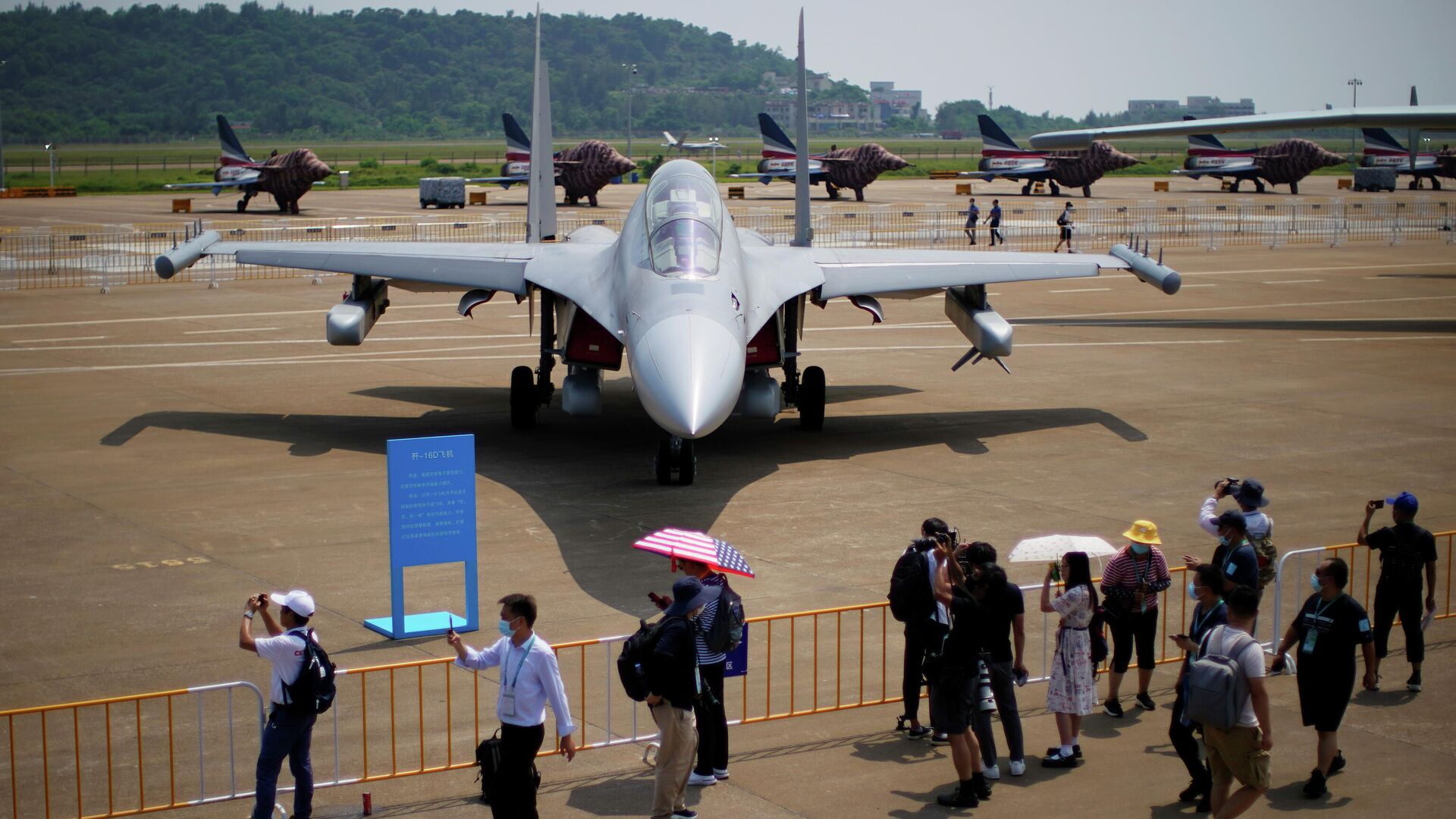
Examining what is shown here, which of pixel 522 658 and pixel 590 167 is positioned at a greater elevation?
pixel 590 167

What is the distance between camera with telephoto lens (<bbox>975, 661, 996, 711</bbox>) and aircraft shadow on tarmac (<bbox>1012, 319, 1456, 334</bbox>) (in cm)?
2440

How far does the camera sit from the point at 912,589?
32.8 feet

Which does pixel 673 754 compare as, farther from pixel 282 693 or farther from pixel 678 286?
pixel 678 286

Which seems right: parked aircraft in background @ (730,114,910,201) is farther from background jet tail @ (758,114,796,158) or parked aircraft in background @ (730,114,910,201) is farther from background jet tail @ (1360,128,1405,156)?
background jet tail @ (1360,128,1405,156)

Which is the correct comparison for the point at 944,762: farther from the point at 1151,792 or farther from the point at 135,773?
the point at 135,773

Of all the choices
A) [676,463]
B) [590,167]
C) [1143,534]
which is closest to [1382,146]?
[590,167]

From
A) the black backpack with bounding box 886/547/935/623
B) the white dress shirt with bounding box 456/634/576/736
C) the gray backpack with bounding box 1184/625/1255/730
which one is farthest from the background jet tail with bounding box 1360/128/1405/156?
the white dress shirt with bounding box 456/634/576/736

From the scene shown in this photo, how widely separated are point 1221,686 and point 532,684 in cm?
398

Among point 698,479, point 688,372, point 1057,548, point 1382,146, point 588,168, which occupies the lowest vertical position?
point 698,479

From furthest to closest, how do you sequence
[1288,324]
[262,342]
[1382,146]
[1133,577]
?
[1382,146] < [1288,324] < [262,342] < [1133,577]

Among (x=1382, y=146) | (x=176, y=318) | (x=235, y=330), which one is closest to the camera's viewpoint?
(x=235, y=330)

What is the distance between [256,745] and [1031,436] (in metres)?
13.8

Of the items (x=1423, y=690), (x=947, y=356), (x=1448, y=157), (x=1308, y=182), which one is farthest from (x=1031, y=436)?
(x=1308, y=182)

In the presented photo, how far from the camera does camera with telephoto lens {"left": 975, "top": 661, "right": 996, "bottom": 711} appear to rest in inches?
365
